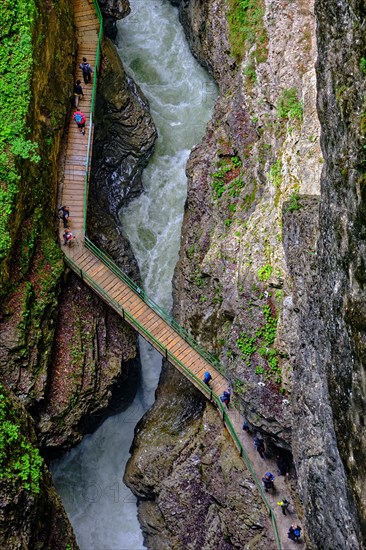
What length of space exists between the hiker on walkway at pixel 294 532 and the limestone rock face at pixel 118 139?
12207 mm

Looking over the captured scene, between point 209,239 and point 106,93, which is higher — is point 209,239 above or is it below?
below

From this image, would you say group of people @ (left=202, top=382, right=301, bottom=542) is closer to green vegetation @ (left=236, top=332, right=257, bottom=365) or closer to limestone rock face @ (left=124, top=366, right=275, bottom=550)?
limestone rock face @ (left=124, top=366, right=275, bottom=550)

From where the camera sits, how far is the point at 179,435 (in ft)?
80.2

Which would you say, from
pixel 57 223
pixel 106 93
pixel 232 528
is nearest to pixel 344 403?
pixel 232 528

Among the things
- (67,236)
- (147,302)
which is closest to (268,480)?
(147,302)

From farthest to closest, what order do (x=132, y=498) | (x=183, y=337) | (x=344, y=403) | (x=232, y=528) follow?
(x=132, y=498) < (x=183, y=337) < (x=232, y=528) < (x=344, y=403)

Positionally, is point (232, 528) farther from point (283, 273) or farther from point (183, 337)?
point (283, 273)

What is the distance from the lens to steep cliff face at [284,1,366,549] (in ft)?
35.9

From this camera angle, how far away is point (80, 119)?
81.4 feet

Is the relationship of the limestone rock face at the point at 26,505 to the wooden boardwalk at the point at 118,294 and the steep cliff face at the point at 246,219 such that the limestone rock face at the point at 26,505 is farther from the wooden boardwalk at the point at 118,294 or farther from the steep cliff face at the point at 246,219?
the wooden boardwalk at the point at 118,294

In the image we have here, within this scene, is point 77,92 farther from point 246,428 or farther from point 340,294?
point 340,294

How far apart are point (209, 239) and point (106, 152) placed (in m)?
5.48

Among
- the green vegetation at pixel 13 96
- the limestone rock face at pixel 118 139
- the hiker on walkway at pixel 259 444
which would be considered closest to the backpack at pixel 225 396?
the hiker on walkway at pixel 259 444

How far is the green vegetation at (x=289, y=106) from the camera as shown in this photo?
20578 mm
